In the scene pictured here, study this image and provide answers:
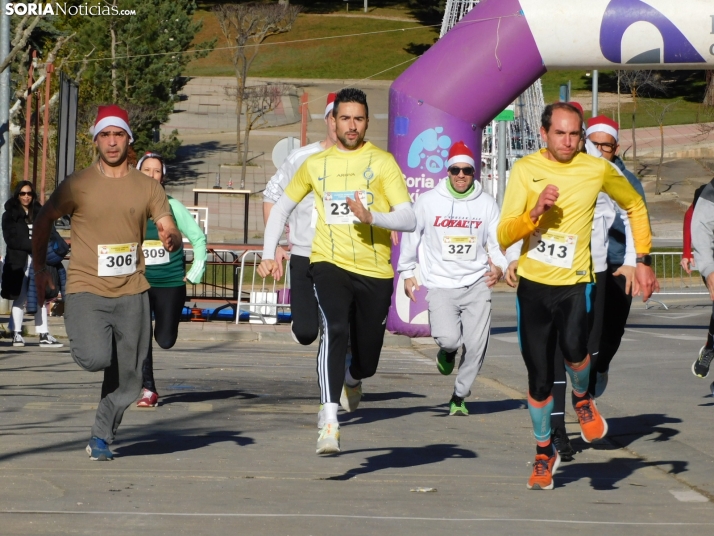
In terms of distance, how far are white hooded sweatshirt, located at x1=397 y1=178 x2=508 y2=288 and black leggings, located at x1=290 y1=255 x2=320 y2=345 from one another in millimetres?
1535

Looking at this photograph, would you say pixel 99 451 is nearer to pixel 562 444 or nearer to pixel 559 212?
pixel 562 444

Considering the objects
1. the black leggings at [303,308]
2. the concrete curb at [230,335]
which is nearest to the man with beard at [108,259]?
the black leggings at [303,308]

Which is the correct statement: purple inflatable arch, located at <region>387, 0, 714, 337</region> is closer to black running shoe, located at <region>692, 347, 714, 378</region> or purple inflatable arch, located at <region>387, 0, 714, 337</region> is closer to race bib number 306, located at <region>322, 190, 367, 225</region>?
black running shoe, located at <region>692, 347, 714, 378</region>

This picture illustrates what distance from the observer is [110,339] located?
686 cm

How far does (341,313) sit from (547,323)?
1227 mm

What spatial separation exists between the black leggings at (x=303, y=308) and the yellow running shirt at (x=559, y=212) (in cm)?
177

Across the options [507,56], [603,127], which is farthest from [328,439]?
[507,56]

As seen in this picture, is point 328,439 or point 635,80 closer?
point 328,439

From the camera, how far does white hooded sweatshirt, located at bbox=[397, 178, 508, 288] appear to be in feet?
31.1

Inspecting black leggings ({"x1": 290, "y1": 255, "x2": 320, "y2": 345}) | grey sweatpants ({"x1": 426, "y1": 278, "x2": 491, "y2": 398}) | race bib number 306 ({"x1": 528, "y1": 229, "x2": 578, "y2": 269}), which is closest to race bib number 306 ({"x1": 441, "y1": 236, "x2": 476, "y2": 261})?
grey sweatpants ({"x1": 426, "y1": 278, "x2": 491, "y2": 398})

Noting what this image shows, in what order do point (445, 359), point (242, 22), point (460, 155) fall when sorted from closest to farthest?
1. point (460, 155)
2. point (445, 359)
3. point (242, 22)

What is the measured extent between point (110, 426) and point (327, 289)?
139 cm

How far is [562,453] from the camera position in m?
7.29

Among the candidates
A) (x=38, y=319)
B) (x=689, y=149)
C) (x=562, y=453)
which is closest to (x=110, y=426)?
(x=562, y=453)
